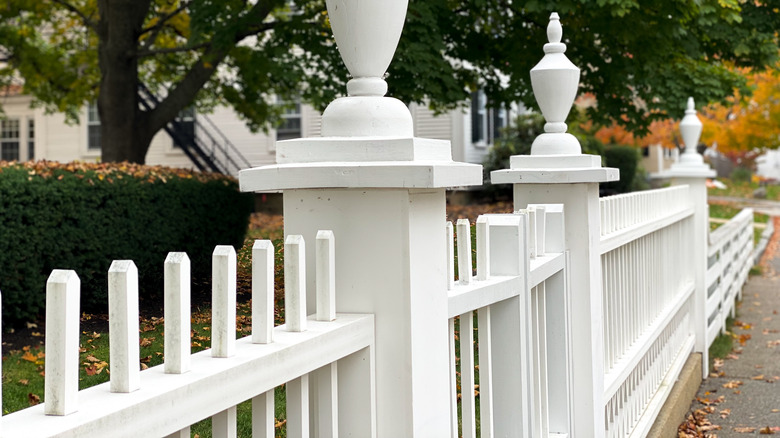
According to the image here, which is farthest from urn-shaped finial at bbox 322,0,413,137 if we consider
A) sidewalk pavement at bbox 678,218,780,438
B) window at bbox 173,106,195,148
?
window at bbox 173,106,195,148

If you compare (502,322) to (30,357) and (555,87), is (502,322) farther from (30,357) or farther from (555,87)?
(30,357)

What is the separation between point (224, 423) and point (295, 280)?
33cm

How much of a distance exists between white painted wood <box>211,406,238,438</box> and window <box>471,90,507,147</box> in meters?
21.5

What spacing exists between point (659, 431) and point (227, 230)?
4817 millimetres

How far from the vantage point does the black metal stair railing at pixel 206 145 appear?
75.3 ft

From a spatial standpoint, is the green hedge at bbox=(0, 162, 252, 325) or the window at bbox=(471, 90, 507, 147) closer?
the green hedge at bbox=(0, 162, 252, 325)

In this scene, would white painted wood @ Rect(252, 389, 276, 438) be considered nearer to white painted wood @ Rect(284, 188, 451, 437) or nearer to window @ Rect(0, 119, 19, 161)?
white painted wood @ Rect(284, 188, 451, 437)

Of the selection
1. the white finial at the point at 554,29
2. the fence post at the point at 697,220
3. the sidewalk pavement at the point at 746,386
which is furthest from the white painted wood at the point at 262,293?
the fence post at the point at 697,220

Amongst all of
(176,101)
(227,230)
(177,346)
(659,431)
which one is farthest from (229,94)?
(177,346)

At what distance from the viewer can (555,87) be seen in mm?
3936

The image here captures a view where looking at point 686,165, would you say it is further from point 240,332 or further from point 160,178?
point 240,332

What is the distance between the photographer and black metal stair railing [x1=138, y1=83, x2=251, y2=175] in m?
22.9

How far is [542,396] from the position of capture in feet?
11.4

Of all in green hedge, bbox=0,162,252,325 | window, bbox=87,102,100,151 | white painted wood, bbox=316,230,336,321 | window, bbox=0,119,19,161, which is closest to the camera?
white painted wood, bbox=316,230,336,321
